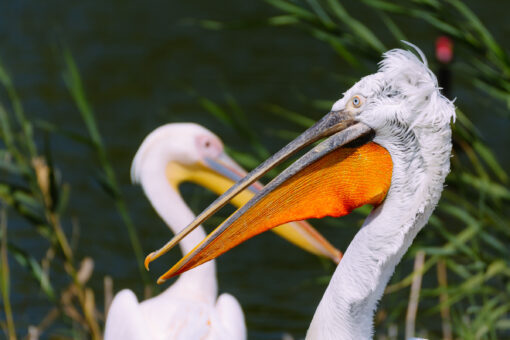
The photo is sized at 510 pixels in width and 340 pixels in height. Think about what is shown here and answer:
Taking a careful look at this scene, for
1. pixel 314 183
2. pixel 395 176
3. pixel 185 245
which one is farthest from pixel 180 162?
pixel 395 176

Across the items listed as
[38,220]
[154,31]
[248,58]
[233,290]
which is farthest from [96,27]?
[38,220]

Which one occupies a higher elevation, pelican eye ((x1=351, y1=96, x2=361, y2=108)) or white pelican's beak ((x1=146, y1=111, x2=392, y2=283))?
pelican eye ((x1=351, y1=96, x2=361, y2=108))

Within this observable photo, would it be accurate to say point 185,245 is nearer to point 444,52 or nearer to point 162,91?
point 444,52

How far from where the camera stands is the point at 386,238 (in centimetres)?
250

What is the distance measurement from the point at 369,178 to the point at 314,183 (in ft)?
0.50

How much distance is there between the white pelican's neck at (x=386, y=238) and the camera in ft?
8.16

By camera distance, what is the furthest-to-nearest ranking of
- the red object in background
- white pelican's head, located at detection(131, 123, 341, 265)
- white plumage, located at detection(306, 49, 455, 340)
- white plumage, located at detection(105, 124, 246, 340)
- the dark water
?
the red object in background, the dark water, white pelican's head, located at detection(131, 123, 341, 265), white plumage, located at detection(105, 124, 246, 340), white plumage, located at detection(306, 49, 455, 340)

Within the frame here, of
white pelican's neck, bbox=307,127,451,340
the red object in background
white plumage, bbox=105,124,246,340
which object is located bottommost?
white pelican's neck, bbox=307,127,451,340

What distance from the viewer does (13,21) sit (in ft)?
37.9

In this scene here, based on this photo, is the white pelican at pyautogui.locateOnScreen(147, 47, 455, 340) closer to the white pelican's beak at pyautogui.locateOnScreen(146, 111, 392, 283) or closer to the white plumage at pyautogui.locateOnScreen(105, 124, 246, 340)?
the white pelican's beak at pyautogui.locateOnScreen(146, 111, 392, 283)

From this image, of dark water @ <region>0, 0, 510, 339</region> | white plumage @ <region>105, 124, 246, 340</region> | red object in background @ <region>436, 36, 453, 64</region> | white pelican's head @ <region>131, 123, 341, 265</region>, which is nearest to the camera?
white plumage @ <region>105, 124, 246, 340</region>

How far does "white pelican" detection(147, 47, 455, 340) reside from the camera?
2482mm

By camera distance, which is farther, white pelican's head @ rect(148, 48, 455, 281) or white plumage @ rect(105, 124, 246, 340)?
white plumage @ rect(105, 124, 246, 340)

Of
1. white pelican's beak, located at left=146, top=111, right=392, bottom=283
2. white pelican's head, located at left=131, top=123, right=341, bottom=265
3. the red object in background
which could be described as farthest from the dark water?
white pelican's beak, located at left=146, top=111, right=392, bottom=283
